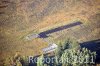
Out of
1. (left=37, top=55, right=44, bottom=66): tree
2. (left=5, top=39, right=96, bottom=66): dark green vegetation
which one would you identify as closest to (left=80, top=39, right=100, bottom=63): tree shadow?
(left=5, top=39, right=96, bottom=66): dark green vegetation

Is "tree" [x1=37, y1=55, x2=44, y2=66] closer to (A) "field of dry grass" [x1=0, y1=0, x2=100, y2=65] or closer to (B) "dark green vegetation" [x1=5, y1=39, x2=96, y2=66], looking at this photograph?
(B) "dark green vegetation" [x1=5, y1=39, x2=96, y2=66]

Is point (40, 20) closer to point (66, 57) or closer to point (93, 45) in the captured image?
point (66, 57)

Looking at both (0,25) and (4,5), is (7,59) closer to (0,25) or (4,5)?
(0,25)

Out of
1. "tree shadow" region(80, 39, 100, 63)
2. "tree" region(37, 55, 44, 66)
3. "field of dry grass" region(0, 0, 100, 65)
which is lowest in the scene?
"tree" region(37, 55, 44, 66)

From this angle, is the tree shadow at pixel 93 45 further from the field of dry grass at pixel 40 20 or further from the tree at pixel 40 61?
the tree at pixel 40 61

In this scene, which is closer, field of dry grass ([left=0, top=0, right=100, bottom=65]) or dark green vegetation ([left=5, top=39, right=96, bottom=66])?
Answer: dark green vegetation ([left=5, top=39, right=96, bottom=66])

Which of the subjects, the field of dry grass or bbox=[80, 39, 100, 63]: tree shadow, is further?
the field of dry grass

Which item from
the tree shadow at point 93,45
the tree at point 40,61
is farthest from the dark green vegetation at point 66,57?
the tree shadow at point 93,45

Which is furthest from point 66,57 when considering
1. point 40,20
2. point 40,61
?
point 40,20

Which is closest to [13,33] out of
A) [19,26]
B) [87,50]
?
[19,26]

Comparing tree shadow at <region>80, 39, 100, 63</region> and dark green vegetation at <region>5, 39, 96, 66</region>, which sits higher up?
tree shadow at <region>80, 39, 100, 63</region>
